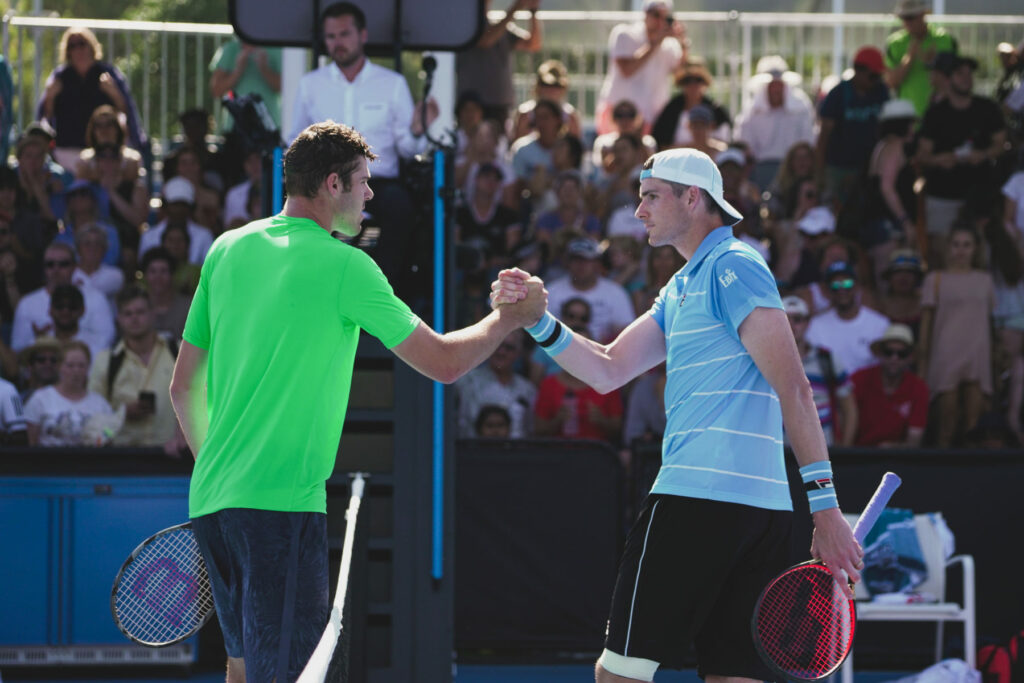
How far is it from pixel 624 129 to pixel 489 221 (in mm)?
2004

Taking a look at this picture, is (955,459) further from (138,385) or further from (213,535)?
(213,535)

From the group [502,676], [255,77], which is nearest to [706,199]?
[502,676]

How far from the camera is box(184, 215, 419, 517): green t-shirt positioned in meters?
4.22

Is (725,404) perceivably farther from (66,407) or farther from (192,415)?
(66,407)

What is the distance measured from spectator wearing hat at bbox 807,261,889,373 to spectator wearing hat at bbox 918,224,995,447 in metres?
0.39

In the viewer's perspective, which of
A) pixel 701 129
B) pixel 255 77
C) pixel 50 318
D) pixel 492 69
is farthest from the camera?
pixel 492 69

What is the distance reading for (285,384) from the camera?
423 cm

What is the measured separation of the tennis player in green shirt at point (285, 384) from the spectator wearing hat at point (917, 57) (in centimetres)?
997

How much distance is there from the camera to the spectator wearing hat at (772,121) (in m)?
13.5

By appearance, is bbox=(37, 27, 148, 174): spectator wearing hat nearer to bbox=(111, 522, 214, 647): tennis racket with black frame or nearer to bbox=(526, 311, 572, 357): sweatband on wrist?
bbox=(111, 522, 214, 647): tennis racket with black frame

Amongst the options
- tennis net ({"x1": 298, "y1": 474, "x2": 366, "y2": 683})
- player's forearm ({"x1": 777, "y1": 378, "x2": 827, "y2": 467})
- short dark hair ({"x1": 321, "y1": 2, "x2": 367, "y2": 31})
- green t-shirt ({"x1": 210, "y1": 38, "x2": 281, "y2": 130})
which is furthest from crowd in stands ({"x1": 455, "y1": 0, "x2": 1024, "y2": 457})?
player's forearm ({"x1": 777, "y1": 378, "x2": 827, "y2": 467})

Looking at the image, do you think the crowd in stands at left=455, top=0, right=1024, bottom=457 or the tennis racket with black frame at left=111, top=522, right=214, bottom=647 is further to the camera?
the crowd in stands at left=455, top=0, right=1024, bottom=457

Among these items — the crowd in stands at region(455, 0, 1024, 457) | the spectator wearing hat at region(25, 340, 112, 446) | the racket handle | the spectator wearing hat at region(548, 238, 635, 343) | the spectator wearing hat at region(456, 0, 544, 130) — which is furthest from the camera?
the spectator wearing hat at region(456, 0, 544, 130)

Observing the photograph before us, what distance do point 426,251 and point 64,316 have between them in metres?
3.21
